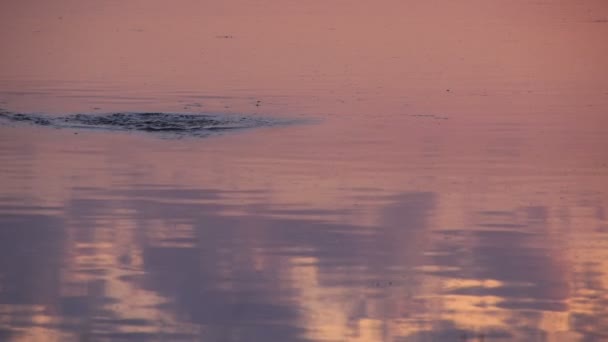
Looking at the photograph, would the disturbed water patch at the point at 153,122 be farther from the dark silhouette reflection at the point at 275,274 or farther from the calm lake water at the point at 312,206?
the dark silhouette reflection at the point at 275,274

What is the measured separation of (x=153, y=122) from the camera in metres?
21.2

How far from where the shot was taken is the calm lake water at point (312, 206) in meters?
10.4

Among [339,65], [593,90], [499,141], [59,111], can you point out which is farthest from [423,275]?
[339,65]

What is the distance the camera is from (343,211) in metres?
14.2

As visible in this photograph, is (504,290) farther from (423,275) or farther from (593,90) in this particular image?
(593,90)

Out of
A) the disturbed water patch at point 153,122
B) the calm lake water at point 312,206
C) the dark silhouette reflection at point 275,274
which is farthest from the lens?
the disturbed water patch at point 153,122

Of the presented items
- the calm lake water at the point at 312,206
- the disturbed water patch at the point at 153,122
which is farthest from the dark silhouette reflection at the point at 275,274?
the disturbed water patch at the point at 153,122

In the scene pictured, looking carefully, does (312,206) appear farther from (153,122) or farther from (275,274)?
(153,122)

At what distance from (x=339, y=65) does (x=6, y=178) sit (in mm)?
16769

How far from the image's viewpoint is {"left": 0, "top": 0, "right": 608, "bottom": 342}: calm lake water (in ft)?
34.0

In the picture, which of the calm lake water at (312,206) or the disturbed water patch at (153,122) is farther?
the disturbed water patch at (153,122)

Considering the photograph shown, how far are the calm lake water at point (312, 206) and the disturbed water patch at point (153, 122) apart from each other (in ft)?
1.20

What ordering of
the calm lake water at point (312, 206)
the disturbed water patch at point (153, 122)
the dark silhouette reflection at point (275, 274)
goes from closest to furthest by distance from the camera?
the dark silhouette reflection at point (275, 274) < the calm lake water at point (312, 206) < the disturbed water patch at point (153, 122)

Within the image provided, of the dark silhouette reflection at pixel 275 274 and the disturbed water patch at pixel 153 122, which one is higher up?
the disturbed water patch at pixel 153 122
